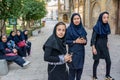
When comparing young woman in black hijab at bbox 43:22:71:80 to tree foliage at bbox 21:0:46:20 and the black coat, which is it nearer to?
the black coat

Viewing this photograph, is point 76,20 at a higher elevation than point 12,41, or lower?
higher

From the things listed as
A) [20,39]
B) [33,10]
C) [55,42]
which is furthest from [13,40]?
[33,10]

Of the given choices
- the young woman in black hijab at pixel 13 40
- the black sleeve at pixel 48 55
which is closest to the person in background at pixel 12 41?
the young woman in black hijab at pixel 13 40

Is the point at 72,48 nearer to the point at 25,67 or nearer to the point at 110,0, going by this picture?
the point at 25,67

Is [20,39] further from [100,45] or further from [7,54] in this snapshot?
[100,45]

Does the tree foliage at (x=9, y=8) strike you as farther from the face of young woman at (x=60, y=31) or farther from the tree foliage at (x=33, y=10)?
the tree foliage at (x=33, y=10)

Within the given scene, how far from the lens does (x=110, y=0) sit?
929 inches

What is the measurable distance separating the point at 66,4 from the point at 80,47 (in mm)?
58997

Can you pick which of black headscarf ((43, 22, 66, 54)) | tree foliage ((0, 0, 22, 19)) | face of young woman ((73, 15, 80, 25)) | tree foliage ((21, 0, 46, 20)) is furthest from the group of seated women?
Answer: tree foliage ((21, 0, 46, 20))

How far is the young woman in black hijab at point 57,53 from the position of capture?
4699 mm

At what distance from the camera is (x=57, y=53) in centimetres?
482

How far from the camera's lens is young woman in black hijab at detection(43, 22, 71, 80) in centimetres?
470

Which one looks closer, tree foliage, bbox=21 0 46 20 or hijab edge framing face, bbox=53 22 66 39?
hijab edge framing face, bbox=53 22 66 39

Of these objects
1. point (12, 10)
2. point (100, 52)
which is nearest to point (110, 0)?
point (12, 10)
